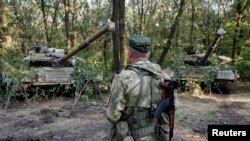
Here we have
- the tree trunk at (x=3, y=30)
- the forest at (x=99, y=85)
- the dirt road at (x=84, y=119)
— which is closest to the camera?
the dirt road at (x=84, y=119)

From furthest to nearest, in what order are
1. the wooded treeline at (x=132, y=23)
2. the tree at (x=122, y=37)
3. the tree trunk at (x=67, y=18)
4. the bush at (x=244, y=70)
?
1. the tree trunk at (x=67, y=18)
2. the wooded treeline at (x=132, y=23)
3. the bush at (x=244, y=70)
4. the tree at (x=122, y=37)

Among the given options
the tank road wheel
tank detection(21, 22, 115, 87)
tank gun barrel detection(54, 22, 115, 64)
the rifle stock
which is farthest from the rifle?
the tank road wheel

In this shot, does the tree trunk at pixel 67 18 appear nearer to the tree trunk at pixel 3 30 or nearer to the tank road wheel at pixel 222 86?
the tree trunk at pixel 3 30

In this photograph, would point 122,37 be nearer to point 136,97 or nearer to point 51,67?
point 51,67

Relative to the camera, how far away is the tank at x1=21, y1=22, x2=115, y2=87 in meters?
10.9

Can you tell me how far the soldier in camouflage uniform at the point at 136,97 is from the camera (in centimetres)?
360

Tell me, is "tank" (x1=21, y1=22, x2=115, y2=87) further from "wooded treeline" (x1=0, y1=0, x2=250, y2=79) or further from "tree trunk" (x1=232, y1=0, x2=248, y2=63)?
"tree trunk" (x1=232, y1=0, x2=248, y2=63)

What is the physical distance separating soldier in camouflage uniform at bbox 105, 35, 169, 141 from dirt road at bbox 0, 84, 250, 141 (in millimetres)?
3473

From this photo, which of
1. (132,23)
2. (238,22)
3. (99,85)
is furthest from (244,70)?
(132,23)

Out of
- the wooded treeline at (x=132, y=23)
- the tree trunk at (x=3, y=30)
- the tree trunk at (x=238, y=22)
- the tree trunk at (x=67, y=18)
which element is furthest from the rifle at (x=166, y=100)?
the tree trunk at (x=67, y=18)

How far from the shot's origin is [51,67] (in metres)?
12.1

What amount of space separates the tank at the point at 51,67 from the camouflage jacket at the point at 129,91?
18.8 feet

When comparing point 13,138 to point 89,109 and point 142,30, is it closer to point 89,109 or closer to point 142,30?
point 89,109

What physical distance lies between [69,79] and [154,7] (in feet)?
56.3
